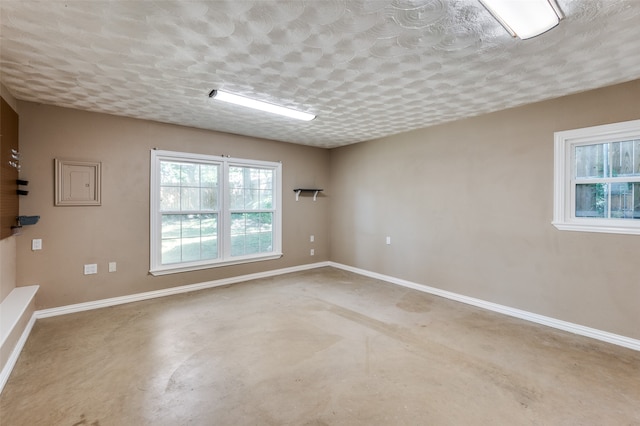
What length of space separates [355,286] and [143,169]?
3.65 meters

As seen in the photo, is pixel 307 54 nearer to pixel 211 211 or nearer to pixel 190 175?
→ pixel 190 175

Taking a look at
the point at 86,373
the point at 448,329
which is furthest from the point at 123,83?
the point at 448,329

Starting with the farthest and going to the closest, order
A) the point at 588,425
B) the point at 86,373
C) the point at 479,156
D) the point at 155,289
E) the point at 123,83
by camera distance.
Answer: the point at 155,289 → the point at 479,156 → the point at 123,83 → the point at 86,373 → the point at 588,425

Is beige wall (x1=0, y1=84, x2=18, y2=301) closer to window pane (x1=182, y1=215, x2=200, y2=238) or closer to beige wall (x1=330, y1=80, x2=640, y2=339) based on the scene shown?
window pane (x1=182, y1=215, x2=200, y2=238)

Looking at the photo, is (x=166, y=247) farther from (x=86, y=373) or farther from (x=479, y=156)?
(x=479, y=156)

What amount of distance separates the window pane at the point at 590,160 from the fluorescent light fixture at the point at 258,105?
3110 mm

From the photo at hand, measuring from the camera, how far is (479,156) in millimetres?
3898

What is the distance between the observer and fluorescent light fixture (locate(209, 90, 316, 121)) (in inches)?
123

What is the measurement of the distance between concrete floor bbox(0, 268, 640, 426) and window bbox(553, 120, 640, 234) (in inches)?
49.3

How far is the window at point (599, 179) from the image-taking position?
9.38 feet

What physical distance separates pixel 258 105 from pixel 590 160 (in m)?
3.74

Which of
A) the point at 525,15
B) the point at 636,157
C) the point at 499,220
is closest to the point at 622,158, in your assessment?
the point at 636,157

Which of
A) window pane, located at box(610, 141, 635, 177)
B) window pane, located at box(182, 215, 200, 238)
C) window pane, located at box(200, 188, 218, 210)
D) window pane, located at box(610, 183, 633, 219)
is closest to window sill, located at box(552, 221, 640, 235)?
window pane, located at box(610, 183, 633, 219)

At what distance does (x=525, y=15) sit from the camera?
69.8 inches
